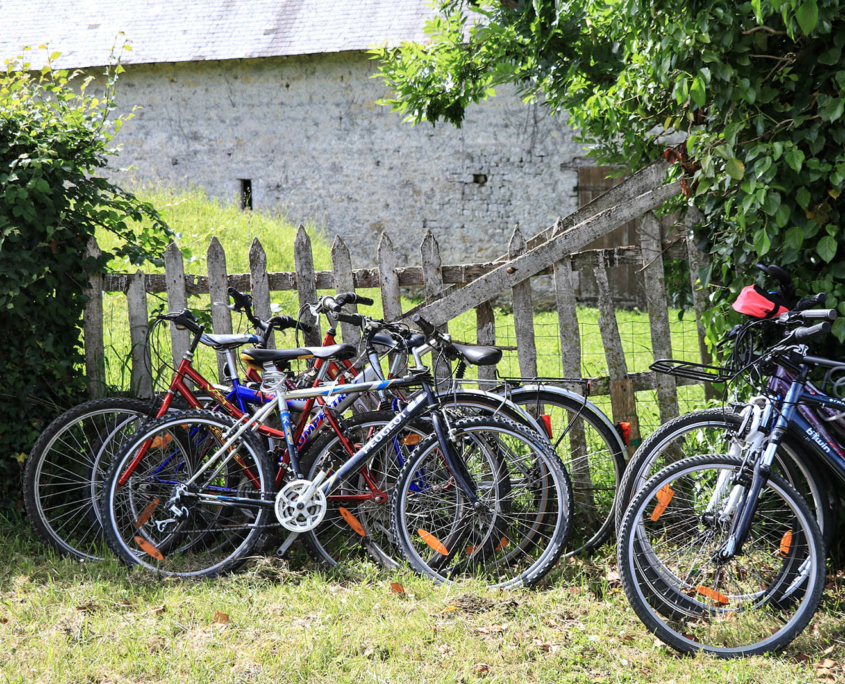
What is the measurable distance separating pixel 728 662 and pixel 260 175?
1142 cm

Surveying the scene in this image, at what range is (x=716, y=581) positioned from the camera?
3.03 m

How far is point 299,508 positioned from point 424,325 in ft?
3.33

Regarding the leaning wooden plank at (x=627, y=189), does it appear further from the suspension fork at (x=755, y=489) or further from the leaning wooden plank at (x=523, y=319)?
the suspension fork at (x=755, y=489)

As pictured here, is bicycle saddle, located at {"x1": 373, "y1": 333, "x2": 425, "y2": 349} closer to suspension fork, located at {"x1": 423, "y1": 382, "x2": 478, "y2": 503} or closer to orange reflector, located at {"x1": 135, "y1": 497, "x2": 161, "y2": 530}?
suspension fork, located at {"x1": 423, "y1": 382, "x2": 478, "y2": 503}

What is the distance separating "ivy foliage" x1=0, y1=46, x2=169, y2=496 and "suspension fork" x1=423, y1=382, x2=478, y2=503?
2.07 m

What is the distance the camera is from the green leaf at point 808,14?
8.53 feet

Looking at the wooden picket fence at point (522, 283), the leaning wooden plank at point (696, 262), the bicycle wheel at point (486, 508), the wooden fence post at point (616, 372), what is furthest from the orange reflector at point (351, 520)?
the leaning wooden plank at point (696, 262)

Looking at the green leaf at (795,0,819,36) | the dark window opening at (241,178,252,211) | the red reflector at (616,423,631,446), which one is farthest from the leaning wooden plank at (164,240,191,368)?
the dark window opening at (241,178,252,211)

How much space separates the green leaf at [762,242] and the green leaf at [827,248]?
0.18m

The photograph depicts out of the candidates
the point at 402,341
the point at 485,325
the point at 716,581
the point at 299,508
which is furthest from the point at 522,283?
the point at 716,581

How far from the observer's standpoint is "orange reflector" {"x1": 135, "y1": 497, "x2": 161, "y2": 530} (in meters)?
3.80

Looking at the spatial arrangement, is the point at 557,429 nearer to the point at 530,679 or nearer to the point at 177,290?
the point at 530,679

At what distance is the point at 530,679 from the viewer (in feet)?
9.29

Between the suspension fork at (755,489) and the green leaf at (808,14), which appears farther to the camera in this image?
the suspension fork at (755,489)
